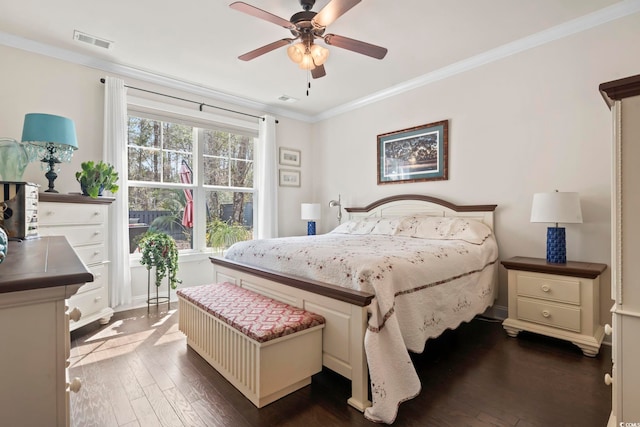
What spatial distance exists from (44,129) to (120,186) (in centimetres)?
96

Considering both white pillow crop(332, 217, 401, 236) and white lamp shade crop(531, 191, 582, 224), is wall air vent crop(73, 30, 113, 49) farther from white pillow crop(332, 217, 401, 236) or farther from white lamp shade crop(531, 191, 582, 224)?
white lamp shade crop(531, 191, 582, 224)

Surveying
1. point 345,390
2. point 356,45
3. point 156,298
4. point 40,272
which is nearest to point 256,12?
point 356,45

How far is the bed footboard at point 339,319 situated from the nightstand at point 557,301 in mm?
1719

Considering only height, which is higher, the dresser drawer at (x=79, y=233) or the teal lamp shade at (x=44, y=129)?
the teal lamp shade at (x=44, y=129)

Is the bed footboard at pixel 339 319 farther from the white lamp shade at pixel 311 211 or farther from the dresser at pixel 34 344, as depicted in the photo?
the white lamp shade at pixel 311 211

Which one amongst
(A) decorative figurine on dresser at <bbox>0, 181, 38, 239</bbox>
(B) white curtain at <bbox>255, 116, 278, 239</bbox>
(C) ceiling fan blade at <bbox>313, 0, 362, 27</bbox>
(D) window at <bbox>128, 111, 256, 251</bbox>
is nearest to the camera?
(A) decorative figurine on dresser at <bbox>0, 181, 38, 239</bbox>

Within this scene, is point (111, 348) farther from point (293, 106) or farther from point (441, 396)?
point (293, 106)

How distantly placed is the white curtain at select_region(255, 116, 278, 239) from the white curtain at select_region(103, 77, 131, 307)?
5.57ft

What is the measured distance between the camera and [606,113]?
2.60m

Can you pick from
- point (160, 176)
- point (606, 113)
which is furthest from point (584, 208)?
point (160, 176)

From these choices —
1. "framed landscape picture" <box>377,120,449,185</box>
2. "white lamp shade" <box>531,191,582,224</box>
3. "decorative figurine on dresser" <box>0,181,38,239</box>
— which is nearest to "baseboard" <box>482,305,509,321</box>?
"white lamp shade" <box>531,191,582,224</box>

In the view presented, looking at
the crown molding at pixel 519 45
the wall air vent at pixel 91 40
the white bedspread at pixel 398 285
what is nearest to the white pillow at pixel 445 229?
the white bedspread at pixel 398 285

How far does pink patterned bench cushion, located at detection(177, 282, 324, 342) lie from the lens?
1.78 meters

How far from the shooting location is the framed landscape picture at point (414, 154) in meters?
3.69
